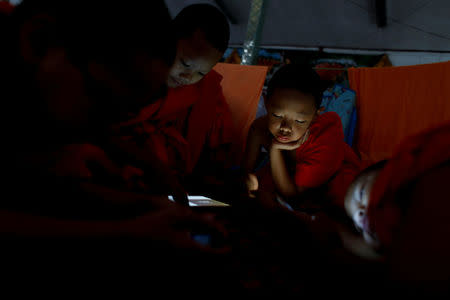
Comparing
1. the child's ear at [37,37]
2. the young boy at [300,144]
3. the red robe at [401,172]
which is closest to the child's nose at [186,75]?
the young boy at [300,144]

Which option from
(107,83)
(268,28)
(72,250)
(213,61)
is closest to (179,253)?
(72,250)

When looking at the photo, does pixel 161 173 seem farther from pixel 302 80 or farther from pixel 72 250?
pixel 302 80

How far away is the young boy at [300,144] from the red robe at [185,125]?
0.21 m

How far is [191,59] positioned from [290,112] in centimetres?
43

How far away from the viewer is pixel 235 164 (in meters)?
1.72

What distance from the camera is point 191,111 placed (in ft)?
4.46

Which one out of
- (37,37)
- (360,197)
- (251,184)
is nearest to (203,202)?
(251,184)

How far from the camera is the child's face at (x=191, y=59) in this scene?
44.4 inches

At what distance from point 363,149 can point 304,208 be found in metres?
0.78

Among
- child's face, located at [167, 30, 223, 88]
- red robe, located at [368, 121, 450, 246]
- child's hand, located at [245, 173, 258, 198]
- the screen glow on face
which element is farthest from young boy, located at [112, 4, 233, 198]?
red robe, located at [368, 121, 450, 246]

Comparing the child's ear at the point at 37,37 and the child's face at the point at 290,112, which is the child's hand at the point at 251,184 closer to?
the child's face at the point at 290,112

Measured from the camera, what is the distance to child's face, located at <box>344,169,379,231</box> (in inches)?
21.1

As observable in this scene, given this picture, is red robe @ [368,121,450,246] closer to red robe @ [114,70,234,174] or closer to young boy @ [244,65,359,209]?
young boy @ [244,65,359,209]

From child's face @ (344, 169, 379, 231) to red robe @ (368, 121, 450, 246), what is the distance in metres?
0.04
